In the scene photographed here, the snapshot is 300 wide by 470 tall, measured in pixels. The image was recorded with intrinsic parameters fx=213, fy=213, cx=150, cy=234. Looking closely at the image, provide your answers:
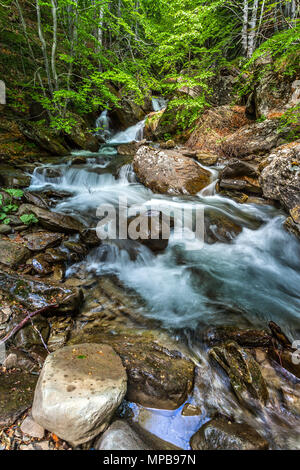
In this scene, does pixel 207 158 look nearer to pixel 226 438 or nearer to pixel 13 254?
pixel 13 254

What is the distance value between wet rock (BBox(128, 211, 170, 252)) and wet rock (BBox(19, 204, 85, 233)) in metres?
1.17

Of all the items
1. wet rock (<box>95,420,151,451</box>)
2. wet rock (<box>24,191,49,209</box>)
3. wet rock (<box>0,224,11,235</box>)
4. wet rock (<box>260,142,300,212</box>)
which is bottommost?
wet rock (<box>95,420,151,451</box>)

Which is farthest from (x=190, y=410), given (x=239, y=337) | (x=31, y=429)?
(x=31, y=429)

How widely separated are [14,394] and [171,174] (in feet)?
18.8

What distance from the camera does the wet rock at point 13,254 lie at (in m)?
3.24

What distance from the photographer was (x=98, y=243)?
14.3ft

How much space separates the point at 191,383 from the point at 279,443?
2.65 ft

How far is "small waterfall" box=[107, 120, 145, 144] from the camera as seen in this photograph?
11367 millimetres

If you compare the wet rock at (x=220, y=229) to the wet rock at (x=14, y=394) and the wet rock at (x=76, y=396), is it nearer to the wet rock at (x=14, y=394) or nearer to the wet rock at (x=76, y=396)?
the wet rock at (x=76, y=396)

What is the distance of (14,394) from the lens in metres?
1.71

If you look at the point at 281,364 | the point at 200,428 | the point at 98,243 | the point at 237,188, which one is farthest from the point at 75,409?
the point at 237,188

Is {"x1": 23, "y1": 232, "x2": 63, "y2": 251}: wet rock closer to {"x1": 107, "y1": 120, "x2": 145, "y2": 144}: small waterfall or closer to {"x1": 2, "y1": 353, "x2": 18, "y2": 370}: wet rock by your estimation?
{"x1": 2, "y1": 353, "x2": 18, "y2": 370}: wet rock

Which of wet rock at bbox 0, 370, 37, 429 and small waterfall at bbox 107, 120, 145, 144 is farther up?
small waterfall at bbox 107, 120, 145, 144

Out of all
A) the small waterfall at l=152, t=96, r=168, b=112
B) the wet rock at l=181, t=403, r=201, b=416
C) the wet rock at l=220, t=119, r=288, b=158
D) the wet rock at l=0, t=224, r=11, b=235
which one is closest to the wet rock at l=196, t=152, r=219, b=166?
the wet rock at l=220, t=119, r=288, b=158
